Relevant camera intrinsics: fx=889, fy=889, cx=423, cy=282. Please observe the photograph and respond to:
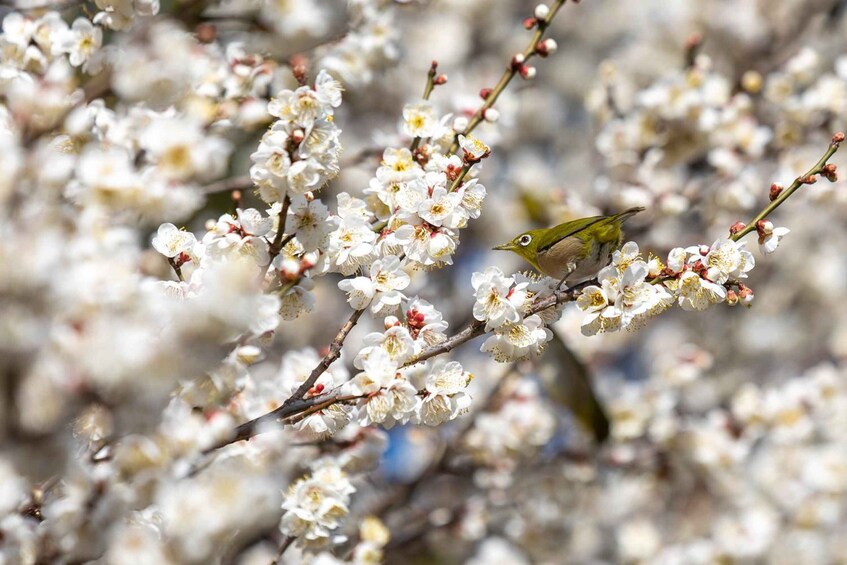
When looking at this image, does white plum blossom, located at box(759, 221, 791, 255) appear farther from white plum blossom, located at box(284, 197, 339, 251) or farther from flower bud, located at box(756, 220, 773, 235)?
white plum blossom, located at box(284, 197, 339, 251)

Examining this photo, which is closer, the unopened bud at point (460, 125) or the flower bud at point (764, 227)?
Answer: the flower bud at point (764, 227)

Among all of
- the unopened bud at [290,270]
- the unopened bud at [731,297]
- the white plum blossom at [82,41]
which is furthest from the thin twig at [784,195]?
the white plum blossom at [82,41]

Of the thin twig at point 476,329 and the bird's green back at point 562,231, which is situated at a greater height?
the bird's green back at point 562,231

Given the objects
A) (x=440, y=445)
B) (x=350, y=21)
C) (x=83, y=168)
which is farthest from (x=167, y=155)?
(x=440, y=445)

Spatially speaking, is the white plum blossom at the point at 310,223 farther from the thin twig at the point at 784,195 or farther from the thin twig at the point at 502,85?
the thin twig at the point at 784,195

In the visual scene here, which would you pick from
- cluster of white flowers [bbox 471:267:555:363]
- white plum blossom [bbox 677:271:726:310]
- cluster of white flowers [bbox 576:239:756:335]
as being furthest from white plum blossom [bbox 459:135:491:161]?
white plum blossom [bbox 677:271:726:310]

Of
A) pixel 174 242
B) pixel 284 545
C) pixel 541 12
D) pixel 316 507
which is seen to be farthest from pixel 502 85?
pixel 284 545

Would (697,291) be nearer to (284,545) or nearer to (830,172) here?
(830,172)
